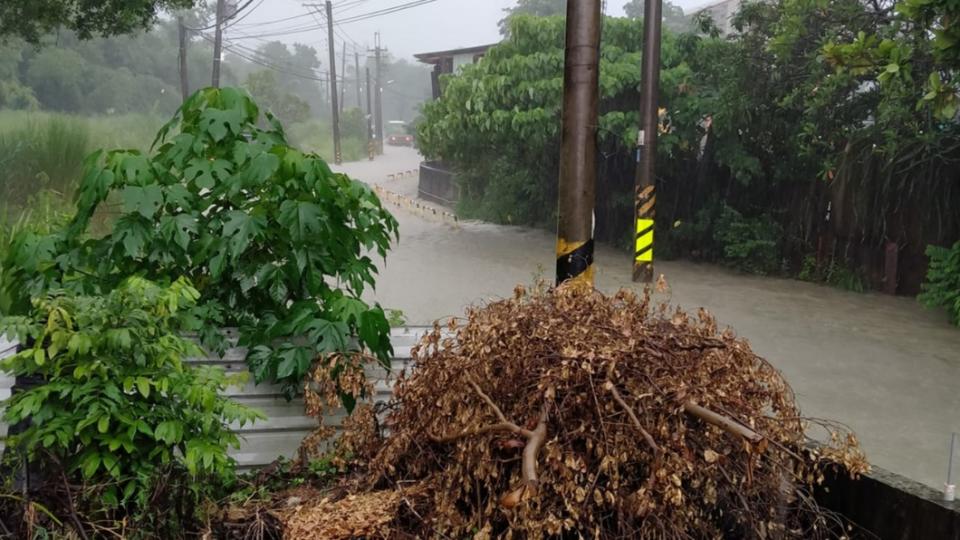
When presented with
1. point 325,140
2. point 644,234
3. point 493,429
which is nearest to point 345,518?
point 493,429

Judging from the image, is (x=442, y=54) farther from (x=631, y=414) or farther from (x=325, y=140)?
(x=631, y=414)

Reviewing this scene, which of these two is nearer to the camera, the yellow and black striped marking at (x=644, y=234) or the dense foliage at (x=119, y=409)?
the dense foliage at (x=119, y=409)

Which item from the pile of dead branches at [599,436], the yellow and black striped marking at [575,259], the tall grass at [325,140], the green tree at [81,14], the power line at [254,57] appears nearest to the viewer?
the pile of dead branches at [599,436]

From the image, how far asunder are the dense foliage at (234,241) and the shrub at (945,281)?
335 inches

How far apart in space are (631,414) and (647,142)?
32.4 ft

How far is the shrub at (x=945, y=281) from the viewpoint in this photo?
10.3 meters

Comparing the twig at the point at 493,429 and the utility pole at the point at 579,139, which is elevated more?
the utility pole at the point at 579,139

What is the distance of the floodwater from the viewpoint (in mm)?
6945

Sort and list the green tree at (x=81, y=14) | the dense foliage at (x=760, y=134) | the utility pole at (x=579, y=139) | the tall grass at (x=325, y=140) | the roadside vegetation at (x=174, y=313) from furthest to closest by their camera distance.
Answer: the tall grass at (x=325, y=140) < the dense foliage at (x=760, y=134) < the green tree at (x=81, y=14) < the utility pole at (x=579, y=139) < the roadside vegetation at (x=174, y=313)

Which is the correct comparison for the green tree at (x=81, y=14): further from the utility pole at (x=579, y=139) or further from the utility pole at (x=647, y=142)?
the utility pole at (x=579, y=139)

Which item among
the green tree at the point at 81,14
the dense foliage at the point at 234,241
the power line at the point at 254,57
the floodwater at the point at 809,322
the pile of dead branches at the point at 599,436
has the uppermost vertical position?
the power line at the point at 254,57

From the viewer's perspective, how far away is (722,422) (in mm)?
2838

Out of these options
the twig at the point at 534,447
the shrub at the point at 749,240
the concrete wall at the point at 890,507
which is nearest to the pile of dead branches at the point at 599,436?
the twig at the point at 534,447

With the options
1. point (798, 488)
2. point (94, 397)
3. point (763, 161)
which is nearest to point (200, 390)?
point (94, 397)
